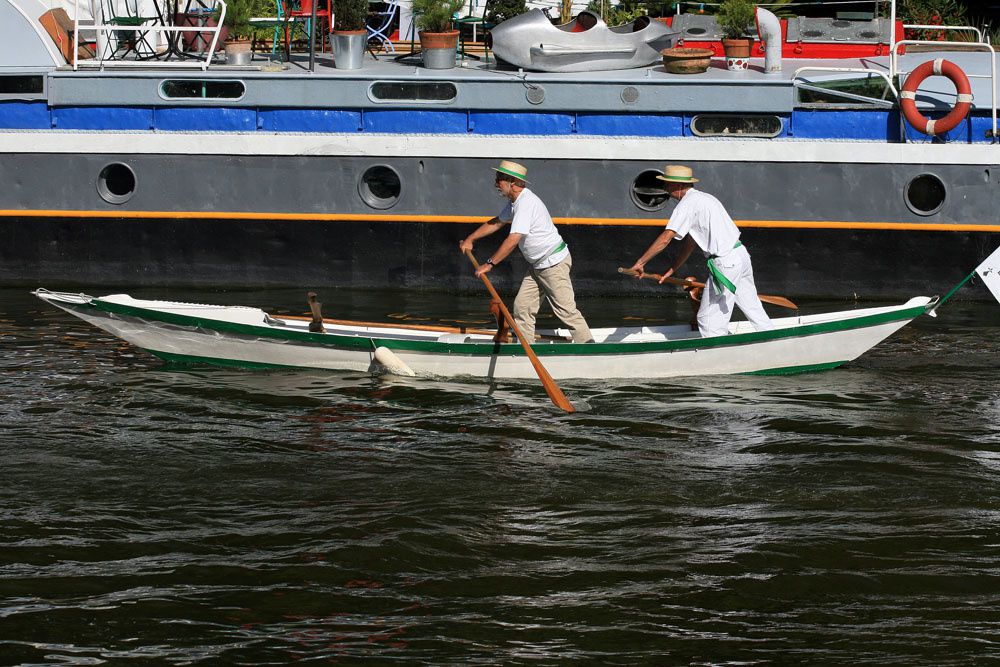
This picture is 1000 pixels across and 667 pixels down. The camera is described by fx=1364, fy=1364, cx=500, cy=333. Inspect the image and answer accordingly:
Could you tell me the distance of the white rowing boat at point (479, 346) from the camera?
1077cm

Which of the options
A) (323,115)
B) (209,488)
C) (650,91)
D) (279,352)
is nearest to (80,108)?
(323,115)

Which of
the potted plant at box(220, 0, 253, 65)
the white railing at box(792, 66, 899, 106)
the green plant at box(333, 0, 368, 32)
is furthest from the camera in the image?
the green plant at box(333, 0, 368, 32)

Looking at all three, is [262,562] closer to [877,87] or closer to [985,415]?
[985,415]

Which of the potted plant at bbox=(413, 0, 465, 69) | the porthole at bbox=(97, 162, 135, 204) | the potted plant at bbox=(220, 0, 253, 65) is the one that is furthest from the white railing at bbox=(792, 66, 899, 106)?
the porthole at bbox=(97, 162, 135, 204)

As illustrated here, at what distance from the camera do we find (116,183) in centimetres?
1455

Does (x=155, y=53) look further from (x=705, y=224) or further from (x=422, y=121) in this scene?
(x=705, y=224)

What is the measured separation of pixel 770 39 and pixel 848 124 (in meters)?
1.21

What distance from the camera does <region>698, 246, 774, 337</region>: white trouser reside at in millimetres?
10734

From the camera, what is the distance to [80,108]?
46.9ft

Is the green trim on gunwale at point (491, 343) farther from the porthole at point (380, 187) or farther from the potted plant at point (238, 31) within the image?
the potted plant at point (238, 31)

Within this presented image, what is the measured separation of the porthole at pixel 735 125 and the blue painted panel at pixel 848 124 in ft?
0.78

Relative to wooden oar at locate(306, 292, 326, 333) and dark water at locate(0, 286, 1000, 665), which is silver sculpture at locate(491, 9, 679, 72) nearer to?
wooden oar at locate(306, 292, 326, 333)

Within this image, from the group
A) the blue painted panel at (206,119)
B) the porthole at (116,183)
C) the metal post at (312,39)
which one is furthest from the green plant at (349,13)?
the porthole at (116,183)

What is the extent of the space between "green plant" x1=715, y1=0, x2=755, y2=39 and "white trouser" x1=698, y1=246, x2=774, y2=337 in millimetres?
4497
